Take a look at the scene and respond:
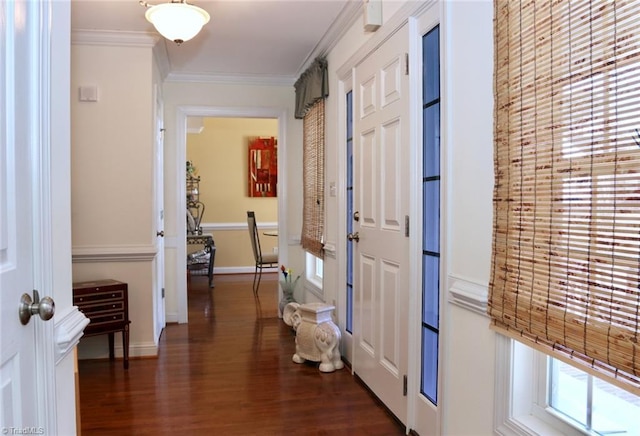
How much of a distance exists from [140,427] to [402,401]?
1.36m

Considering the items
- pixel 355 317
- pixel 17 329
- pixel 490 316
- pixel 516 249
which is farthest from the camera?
pixel 355 317

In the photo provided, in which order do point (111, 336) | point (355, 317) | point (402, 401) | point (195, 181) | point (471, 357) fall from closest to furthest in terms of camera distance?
point (471, 357) → point (402, 401) → point (355, 317) → point (111, 336) → point (195, 181)

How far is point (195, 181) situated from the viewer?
7.73m

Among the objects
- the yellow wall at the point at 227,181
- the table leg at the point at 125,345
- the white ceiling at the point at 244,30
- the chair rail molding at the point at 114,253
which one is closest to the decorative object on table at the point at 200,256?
the yellow wall at the point at 227,181

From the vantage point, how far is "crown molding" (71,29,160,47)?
3.54 meters

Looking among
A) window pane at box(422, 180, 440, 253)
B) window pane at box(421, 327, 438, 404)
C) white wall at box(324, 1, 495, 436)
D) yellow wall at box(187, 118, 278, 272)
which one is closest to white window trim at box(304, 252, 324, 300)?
window pane at box(421, 327, 438, 404)

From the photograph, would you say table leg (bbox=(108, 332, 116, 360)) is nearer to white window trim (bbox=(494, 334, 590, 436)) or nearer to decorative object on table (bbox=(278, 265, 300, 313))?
decorative object on table (bbox=(278, 265, 300, 313))

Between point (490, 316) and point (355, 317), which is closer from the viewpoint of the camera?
point (490, 316)

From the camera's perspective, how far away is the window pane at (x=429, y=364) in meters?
2.22

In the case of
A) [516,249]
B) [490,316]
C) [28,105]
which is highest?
[28,105]

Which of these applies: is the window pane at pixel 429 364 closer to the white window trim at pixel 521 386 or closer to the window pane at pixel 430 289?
the window pane at pixel 430 289

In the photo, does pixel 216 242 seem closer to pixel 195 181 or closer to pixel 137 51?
pixel 195 181

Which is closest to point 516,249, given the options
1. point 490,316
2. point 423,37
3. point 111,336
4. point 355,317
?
point 490,316

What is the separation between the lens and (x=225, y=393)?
295 cm
